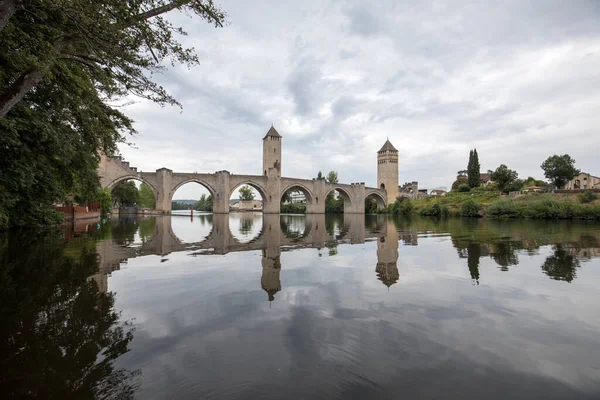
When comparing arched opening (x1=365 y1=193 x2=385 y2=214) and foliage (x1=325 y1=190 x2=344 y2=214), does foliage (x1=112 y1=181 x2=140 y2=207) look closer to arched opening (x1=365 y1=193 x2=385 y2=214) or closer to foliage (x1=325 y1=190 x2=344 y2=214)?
foliage (x1=325 y1=190 x2=344 y2=214)

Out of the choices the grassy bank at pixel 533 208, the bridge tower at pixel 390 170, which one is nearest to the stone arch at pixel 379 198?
the bridge tower at pixel 390 170

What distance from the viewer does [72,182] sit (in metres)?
12.9

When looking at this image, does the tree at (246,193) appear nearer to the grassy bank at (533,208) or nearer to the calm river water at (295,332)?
the grassy bank at (533,208)

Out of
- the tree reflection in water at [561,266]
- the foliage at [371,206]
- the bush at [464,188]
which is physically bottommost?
the tree reflection in water at [561,266]

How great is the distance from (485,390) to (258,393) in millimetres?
1862

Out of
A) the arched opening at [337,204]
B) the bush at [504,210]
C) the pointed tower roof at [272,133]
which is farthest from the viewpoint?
the arched opening at [337,204]

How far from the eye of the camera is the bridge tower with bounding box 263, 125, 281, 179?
58.0 metres

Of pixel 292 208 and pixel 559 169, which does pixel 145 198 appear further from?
pixel 559 169

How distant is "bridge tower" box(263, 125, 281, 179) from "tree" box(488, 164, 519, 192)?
133 ft

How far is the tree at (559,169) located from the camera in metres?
52.9

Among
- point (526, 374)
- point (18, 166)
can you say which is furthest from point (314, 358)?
point (18, 166)

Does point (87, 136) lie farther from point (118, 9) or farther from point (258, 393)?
point (258, 393)

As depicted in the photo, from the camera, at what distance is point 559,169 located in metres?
53.0

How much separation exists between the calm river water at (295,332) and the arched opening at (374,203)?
2685 inches
